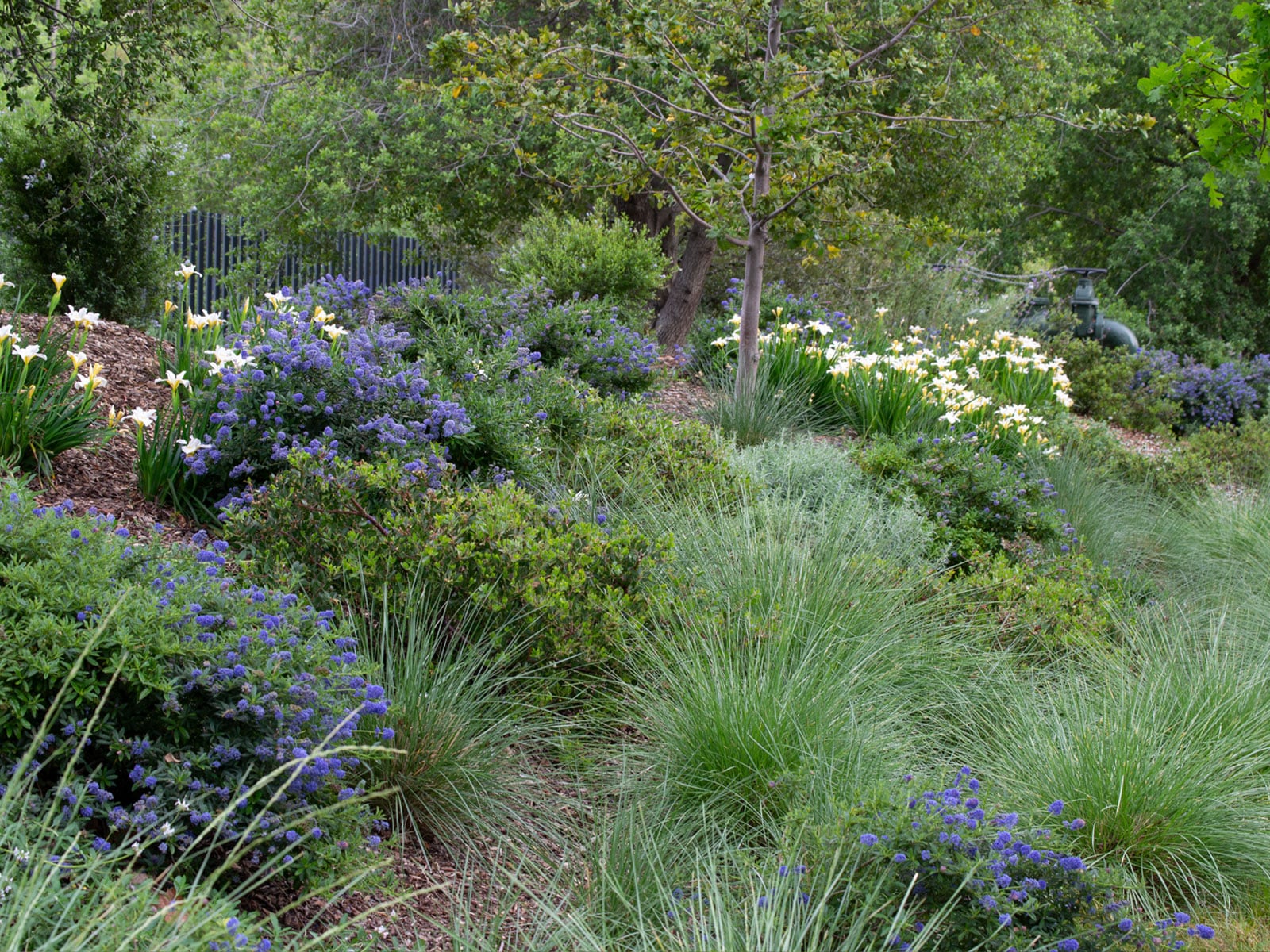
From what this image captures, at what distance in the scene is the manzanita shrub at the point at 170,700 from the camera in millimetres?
2180

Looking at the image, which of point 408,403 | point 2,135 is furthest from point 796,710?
point 2,135

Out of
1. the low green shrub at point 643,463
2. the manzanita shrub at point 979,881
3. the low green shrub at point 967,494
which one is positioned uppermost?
the manzanita shrub at point 979,881

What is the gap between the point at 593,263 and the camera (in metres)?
9.58

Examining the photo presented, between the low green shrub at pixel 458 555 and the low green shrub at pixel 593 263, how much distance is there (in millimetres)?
5599

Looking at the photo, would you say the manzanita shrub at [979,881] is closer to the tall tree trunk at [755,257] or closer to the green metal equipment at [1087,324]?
the tall tree trunk at [755,257]

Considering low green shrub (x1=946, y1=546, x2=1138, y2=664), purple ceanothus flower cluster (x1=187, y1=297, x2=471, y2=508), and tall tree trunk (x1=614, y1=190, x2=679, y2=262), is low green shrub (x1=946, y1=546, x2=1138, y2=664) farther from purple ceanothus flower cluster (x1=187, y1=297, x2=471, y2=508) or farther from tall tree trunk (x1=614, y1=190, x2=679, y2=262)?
tall tree trunk (x1=614, y1=190, x2=679, y2=262)

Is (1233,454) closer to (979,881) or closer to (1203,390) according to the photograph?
(1203,390)

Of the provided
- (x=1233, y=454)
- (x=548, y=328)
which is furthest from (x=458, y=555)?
(x=1233, y=454)

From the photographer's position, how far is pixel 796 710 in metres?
3.08

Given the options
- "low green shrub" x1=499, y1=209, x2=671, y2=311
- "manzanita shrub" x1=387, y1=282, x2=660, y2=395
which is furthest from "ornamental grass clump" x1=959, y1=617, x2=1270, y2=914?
"low green shrub" x1=499, y1=209, x2=671, y2=311

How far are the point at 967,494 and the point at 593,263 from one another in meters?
4.67

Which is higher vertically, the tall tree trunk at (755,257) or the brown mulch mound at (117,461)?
the tall tree trunk at (755,257)

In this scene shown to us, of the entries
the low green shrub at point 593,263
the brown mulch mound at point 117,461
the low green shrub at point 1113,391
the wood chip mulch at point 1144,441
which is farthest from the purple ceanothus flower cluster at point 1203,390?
the brown mulch mound at point 117,461

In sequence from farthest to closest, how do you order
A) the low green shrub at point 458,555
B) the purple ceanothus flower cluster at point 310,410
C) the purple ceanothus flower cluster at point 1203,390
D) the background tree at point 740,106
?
the purple ceanothus flower cluster at point 1203,390
the background tree at point 740,106
the purple ceanothus flower cluster at point 310,410
the low green shrub at point 458,555
